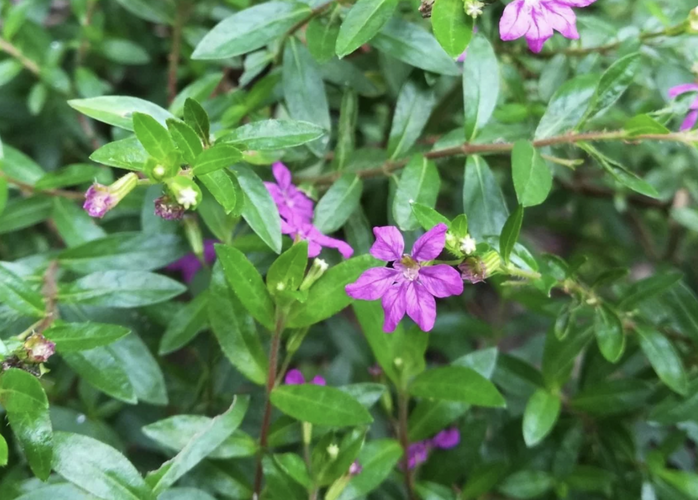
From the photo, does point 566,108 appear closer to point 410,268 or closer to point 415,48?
point 415,48

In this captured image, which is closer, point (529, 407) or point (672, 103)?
point (672, 103)

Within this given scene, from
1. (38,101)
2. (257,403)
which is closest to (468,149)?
(257,403)

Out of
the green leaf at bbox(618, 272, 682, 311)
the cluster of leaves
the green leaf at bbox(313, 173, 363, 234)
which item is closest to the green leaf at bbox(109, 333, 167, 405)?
the cluster of leaves

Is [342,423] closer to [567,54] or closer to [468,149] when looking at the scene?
[468,149]

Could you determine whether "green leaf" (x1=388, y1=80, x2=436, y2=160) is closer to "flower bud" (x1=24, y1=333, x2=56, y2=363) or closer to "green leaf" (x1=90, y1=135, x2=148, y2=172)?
"green leaf" (x1=90, y1=135, x2=148, y2=172)

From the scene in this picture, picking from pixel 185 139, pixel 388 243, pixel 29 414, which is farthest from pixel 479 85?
pixel 29 414

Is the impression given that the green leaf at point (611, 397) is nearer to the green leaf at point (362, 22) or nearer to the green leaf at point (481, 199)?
the green leaf at point (481, 199)
